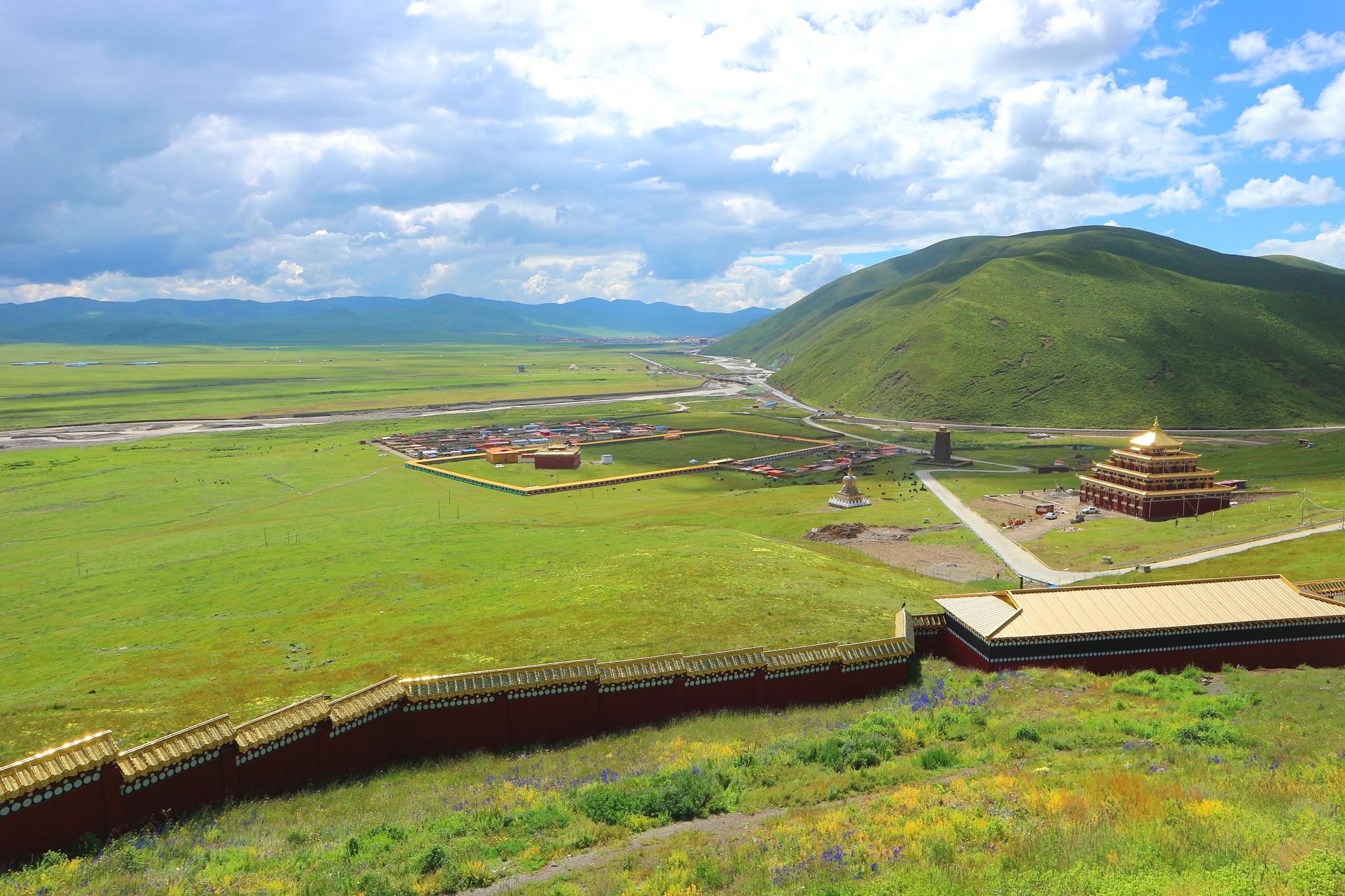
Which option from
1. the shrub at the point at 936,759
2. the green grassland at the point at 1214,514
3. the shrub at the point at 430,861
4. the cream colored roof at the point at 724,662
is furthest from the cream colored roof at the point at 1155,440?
the shrub at the point at 430,861

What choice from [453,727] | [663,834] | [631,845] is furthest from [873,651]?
[453,727]

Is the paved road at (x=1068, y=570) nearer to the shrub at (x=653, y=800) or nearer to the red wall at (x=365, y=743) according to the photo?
the shrub at (x=653, y=800)

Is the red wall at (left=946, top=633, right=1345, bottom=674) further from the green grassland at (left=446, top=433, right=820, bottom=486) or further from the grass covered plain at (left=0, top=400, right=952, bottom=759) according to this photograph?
the green grassland at (left=446, top=433, right=820, bottom=486)

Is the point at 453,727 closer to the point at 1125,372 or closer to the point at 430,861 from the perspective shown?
the point at 430,861

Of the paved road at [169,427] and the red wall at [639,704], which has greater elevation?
the paved road at [169,427]

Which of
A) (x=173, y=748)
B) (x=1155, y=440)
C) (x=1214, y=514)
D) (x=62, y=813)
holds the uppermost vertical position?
(x=1155, y=440)

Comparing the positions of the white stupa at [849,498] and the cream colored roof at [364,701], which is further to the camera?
the white stupa at [849,498]
